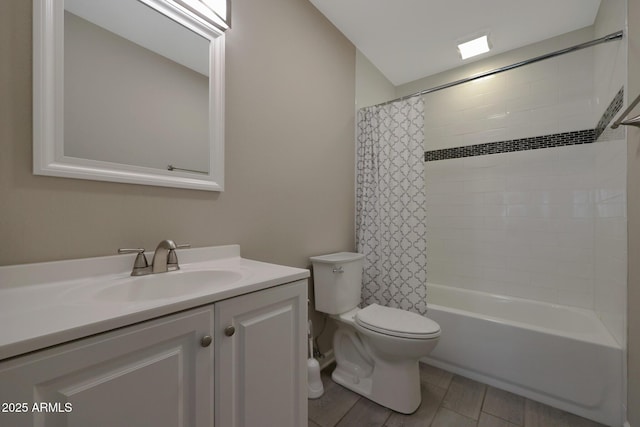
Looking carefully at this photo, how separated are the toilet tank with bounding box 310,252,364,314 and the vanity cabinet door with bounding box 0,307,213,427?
3.26 ft

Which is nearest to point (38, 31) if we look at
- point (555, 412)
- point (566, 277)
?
point (555, 412)

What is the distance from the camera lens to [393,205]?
194 cm

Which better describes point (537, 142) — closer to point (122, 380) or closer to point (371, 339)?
point (371, 339)

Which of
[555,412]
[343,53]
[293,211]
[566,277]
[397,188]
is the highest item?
[343,53]

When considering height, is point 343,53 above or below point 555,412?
above

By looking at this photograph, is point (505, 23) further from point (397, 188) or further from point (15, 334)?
point (15, 334)

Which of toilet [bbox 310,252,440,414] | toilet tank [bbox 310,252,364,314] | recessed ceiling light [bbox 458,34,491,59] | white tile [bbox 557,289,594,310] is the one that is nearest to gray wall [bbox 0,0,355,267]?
toilet tank [bbox 310,252,364,314]

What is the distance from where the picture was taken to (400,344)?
1.36 metres

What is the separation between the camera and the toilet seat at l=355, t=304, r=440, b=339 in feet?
4.44

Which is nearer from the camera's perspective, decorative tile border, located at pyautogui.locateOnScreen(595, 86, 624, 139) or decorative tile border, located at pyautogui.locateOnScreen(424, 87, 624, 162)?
decorative tile border, located at pyautogui.locateOnScreen(595, 86, 624, 139)

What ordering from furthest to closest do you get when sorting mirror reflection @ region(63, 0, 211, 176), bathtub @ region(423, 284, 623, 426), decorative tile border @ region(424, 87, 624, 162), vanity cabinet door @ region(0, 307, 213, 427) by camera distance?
decorative tile border @ region(424, 87, 624, 162) < bathtub @ region(423, 284, 623, 426) < mirror reflection @ region(63, 0, 211, 176) < vanity cabinet door @ region(0, 307, 213, 427)

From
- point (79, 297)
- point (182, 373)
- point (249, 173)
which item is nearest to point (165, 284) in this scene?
point (79, 297)

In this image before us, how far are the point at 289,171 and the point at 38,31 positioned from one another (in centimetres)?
110

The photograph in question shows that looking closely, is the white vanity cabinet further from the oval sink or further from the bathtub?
the bathtub
